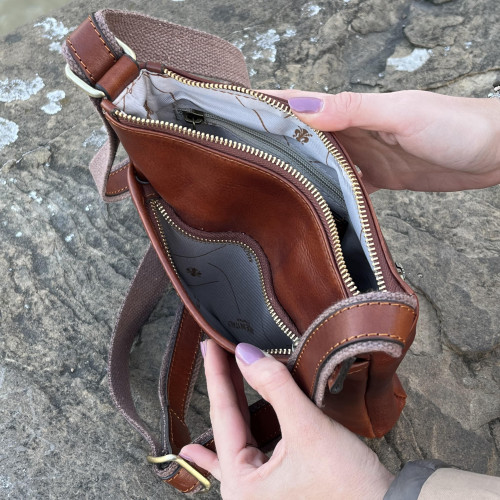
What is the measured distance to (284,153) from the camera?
112 centimetres

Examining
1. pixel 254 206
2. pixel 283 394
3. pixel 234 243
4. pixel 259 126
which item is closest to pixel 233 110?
pixel 259 126

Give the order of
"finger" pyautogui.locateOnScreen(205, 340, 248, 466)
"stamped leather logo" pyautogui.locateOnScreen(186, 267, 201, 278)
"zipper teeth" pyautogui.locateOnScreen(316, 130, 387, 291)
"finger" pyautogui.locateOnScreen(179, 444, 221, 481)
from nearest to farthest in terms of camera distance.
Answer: "zipper teeth" pyautogui.locateOnScreen(316, 130, 387, 291)
"finger" pyautogui.locateOnScreen(205, 340, 248, 466)
"finger" pyautogui.locateOnScreen(179, 444, 221, 481)
"stamped leather logo" pyautogui.locateOnScreen(186, 267, 201, 278)

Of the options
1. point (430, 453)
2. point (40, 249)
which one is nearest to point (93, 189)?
point (40, 249)

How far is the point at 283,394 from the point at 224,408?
18 cm

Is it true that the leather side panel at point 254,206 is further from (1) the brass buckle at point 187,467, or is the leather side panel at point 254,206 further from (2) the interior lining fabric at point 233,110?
(1) the brass buckle at point 187,467

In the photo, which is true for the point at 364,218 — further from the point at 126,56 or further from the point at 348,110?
the point at 126,56

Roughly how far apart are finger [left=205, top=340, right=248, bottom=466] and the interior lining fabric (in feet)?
1.20

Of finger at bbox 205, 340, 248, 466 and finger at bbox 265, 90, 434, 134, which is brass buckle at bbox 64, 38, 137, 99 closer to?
finger at bbox 265, 90, 434, 134

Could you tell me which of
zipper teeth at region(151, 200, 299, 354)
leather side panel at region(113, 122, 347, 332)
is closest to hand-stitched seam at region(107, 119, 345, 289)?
leather side panel at region(113, 122, 347, 332)

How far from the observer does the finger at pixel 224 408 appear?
0.98m

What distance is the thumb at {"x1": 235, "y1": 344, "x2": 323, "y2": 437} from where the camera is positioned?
876 millimetres

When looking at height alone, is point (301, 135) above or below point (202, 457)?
above

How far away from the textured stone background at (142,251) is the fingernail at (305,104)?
56 cm

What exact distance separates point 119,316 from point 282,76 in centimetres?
97
